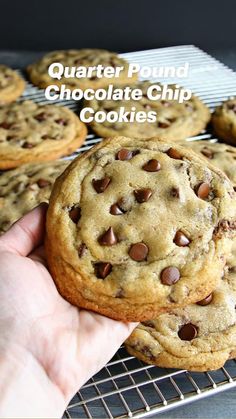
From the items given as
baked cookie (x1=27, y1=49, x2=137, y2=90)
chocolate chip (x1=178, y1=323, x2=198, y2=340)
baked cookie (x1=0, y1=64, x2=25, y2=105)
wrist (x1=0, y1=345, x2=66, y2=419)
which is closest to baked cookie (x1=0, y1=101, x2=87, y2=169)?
baked cookie (x1=0, y1=64, x2=25, y2=105)

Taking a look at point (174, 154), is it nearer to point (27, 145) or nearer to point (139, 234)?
point (139, 234)

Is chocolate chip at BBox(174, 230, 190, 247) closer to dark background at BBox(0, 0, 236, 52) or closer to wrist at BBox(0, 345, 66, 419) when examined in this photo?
wrist at BBox(0, 345, 66, 419)

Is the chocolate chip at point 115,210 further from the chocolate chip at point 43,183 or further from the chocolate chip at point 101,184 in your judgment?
the chocolate chip at point 43,183

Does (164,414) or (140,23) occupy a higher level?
(140,23)

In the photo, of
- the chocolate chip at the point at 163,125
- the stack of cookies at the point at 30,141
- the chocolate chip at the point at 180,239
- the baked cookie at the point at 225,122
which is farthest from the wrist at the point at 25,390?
the baked cookie at the point at 225,122

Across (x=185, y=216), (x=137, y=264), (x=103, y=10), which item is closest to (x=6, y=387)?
(x=137, y=264)

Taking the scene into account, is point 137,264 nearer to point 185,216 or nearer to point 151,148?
point 185,216

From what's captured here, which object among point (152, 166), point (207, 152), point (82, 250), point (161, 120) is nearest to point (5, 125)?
point (161, 120)
